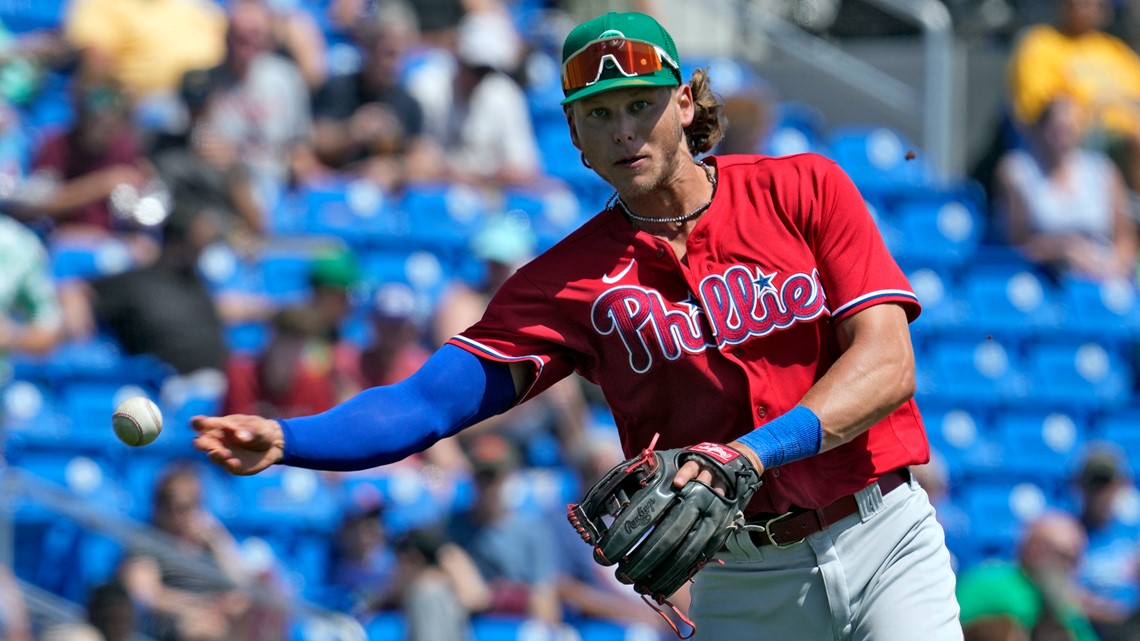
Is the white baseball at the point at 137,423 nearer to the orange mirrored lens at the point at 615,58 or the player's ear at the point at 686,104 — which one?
the orange mirrored lens at the point at 615,58

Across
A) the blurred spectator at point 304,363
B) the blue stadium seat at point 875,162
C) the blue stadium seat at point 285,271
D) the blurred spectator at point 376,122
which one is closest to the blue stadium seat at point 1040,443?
the blue stadium seat at point 875,162

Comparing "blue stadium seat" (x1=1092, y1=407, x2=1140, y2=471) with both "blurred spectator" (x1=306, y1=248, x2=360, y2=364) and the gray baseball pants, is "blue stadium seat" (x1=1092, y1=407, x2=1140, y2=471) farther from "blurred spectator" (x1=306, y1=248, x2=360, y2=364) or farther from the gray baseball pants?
the gray baseball pants

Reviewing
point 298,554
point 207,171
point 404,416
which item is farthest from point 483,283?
point 404,416

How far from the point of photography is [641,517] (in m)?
3.32

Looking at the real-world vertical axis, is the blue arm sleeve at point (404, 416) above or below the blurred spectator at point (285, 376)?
above

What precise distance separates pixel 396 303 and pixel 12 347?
1715mm

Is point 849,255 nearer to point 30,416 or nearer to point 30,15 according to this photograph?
point 30,416

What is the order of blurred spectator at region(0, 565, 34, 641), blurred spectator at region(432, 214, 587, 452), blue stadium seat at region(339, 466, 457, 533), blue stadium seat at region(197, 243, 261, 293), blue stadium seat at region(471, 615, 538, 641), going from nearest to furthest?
blurred spectator at region(0, 565, 34, 641)
blue stadium seat at region(471, 615, 538, 641)
blue stadium seat at region(339, 466, 457, 533)
blurred spectator at region(432, 214, 587, 452)
blue stadium seat at region(197, 243, 261, 293)

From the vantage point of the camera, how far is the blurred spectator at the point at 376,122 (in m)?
9.05

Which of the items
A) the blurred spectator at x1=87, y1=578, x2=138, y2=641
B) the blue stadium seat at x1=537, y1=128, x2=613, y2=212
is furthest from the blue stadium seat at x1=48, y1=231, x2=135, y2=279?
the blue stadium seat at x1=537, y1=128, x2=613, y2=212

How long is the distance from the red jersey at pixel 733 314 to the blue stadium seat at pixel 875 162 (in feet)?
20.3

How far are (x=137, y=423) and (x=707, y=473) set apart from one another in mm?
1133

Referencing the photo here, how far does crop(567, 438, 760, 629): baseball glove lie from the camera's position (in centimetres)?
329

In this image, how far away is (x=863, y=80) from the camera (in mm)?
10727
